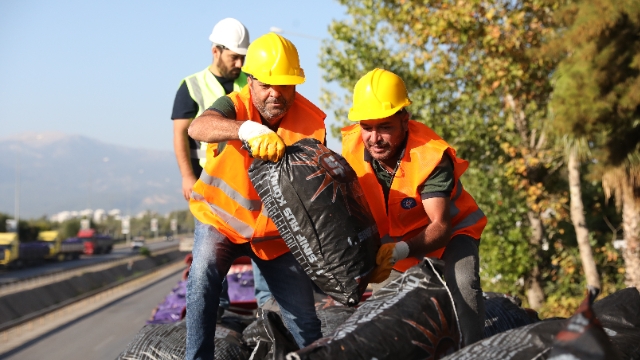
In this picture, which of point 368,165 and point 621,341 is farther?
point 368,165

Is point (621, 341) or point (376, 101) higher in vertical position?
point (376, 101)

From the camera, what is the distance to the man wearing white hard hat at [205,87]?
5.81m

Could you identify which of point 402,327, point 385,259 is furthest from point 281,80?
point 402,327

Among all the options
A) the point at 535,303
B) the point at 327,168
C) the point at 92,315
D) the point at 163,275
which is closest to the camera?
the point at 327,168

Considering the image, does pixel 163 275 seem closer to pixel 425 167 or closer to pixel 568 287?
pixel 568 287

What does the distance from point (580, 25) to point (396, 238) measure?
10.0 m

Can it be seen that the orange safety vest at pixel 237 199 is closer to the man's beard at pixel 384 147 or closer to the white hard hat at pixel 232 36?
the man's beard at pixel 384 147

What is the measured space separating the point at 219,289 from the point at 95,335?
65.0ft

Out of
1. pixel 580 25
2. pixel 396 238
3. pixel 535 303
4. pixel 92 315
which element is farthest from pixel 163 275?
pixel 396 238

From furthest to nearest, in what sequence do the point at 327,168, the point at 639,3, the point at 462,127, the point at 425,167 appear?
the point at 462,127
the point at 639,3
the point at 425,167
the point at 327,168

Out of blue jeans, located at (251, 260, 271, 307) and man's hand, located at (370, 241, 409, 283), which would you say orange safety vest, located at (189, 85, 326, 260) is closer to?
man's hand, located at (370, 241, 409, 283)

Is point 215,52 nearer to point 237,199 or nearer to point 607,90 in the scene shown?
point 237,199

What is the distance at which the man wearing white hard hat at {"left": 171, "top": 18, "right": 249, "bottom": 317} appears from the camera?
581cm

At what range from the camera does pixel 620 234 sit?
2002 centimetres
